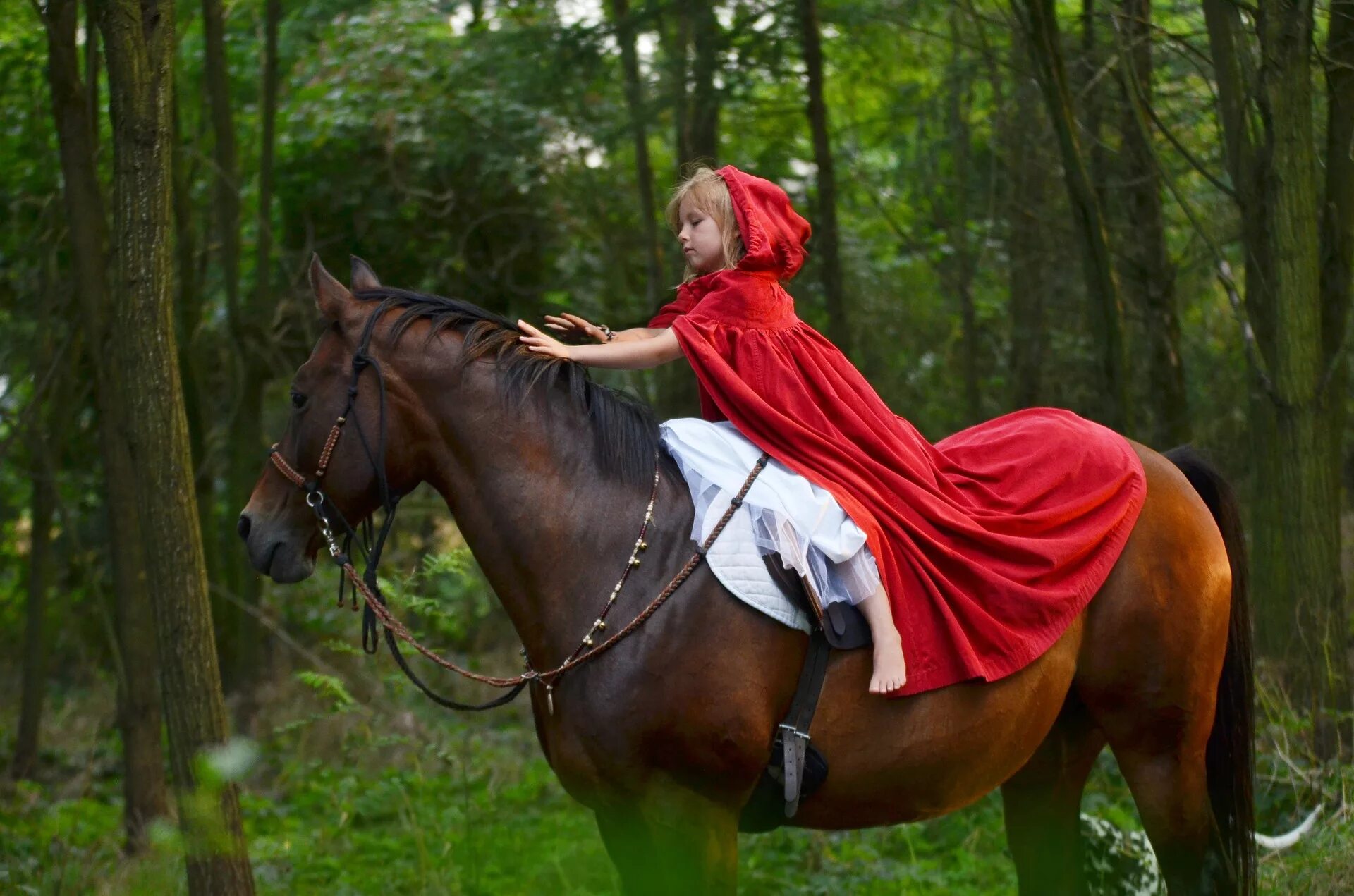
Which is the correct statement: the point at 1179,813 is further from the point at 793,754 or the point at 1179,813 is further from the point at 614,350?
the point at 614,350

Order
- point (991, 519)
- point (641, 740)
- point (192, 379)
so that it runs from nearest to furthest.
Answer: point (641, 740) → point (991, 519) → point (192, 379)

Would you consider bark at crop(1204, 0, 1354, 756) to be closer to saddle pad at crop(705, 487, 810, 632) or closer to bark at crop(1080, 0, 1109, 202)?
bark at crop(1080, 0, 1109, 202)

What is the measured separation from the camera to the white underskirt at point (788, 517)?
319cm

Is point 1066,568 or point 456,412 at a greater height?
point 456,412

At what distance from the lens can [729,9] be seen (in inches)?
343

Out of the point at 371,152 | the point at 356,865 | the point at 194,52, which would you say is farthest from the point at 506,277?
the point at 356,865

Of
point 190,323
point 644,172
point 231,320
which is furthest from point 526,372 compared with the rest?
point 644,172

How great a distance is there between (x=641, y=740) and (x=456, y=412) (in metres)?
1.00

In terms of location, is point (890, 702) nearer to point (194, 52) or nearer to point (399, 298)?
point (399, 298)

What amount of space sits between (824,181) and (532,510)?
5991 mm

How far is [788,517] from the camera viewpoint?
3.21 meters

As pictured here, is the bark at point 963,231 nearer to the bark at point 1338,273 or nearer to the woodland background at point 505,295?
the woodland background at point 505,295

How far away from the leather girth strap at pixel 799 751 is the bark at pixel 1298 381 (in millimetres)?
2859

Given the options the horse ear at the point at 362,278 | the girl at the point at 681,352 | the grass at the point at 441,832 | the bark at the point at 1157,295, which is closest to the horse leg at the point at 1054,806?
the grass at the point at 441,832
